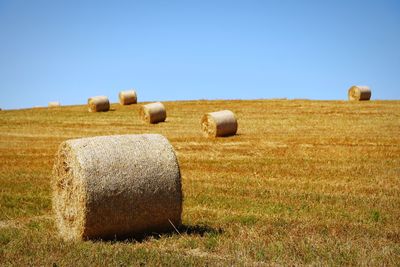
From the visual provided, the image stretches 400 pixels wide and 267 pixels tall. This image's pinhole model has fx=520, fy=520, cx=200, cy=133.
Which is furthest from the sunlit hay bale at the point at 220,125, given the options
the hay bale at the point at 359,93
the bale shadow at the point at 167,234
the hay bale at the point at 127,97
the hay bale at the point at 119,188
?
the hay bale at the point at 127,97

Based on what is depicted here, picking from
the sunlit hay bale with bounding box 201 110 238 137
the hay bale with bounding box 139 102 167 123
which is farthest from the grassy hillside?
the hay bale with bounding box 139 102 167 123

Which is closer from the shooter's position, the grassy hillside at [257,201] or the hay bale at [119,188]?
the grassy hillside at [257,201]

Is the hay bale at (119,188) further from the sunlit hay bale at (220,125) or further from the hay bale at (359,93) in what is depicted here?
the hay bale at (359,93)

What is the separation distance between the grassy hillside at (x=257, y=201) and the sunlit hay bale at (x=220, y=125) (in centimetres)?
55

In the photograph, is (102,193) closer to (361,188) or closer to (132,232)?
(132,232)

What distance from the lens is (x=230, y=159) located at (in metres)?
17.0

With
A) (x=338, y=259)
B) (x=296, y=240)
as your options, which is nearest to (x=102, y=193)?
(x=296, y=240)

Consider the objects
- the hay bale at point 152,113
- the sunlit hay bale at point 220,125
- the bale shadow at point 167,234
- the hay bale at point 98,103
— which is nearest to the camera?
the bale shadow at point 167,234

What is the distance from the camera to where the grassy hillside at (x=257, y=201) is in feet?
21.6

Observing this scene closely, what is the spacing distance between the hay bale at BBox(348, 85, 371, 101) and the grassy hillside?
39.6ft

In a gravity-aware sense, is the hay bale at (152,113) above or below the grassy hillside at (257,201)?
above

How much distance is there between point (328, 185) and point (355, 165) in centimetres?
327

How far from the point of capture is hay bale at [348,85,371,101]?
38.7 meters

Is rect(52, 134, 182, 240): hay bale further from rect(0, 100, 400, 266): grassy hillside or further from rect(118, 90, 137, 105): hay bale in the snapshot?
rect(118, 90, 137, 105): hay bale
